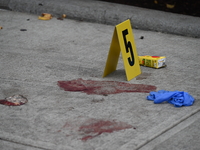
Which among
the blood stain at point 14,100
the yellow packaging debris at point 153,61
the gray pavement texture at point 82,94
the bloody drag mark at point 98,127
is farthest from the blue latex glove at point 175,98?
the blood stain at point 14,100

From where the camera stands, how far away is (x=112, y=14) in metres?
8.20

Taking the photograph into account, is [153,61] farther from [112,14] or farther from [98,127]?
[112,14]

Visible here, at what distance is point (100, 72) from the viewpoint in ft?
18.3

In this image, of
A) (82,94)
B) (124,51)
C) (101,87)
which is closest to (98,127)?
(82,94)

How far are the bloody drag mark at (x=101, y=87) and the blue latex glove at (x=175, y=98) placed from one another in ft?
1.10

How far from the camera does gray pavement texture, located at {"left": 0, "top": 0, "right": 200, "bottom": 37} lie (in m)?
7.71

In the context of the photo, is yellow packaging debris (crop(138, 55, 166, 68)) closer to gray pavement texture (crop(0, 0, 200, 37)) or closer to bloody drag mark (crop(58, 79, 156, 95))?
bloody drag mark (crop(58, 79, 156, 95))

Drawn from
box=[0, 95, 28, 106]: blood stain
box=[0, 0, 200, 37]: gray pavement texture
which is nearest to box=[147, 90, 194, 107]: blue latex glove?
box=[0, 95, 28, 106]: blood stain

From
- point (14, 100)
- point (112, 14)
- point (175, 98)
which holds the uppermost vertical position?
point (112, 14)

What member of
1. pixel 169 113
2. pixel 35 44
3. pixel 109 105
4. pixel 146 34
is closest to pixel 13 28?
pixel 35 44

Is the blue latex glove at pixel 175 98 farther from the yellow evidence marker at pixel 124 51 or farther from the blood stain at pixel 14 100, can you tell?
the blood stain at pixel 14 100

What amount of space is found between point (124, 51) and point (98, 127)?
1.68 meters

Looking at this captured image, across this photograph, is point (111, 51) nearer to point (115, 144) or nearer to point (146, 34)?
point (115, 144)

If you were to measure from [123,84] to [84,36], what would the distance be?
260 centimetres
